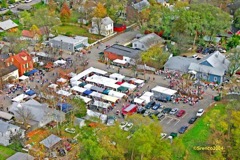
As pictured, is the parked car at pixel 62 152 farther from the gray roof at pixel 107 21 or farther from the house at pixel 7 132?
the gray roof at pixel 107 21

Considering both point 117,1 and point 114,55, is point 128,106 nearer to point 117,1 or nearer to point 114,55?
point 114,55

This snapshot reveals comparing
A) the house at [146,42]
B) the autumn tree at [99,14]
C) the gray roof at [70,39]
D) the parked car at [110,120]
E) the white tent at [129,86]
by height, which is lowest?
the parked car at [110,120]

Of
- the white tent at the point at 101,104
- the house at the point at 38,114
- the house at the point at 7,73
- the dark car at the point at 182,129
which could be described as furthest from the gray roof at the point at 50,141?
the house at the point at 7,73

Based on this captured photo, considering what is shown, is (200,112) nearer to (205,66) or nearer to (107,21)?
(205,66)

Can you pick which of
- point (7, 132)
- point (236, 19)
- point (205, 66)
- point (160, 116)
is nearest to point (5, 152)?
point (7, 132)

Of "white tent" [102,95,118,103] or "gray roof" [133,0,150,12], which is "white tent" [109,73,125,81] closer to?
"white tent" [102,95,118,103]

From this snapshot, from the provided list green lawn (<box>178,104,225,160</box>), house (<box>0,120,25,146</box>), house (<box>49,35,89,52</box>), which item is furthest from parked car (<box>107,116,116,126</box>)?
house (<box>49,35,89,52</box>)
